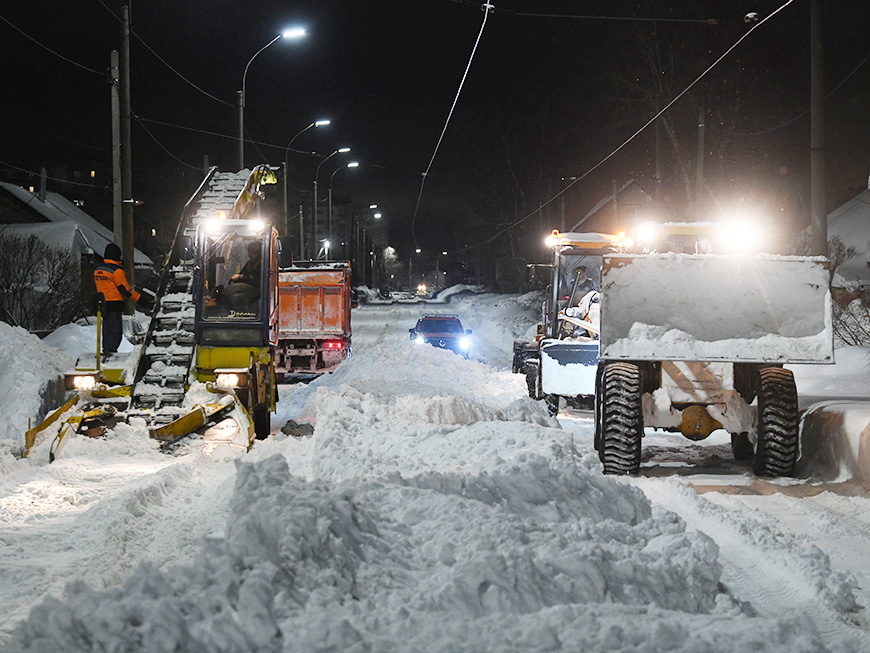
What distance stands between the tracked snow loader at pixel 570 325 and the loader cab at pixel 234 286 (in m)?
4.34

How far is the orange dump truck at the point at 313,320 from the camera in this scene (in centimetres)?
2106

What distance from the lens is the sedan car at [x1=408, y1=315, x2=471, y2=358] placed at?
2750 centimetres

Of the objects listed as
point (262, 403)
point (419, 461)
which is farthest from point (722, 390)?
point (262, 403)

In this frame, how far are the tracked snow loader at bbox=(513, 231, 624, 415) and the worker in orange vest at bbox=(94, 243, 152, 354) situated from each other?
6.18 meters

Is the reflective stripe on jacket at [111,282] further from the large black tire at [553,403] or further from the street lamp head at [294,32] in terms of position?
the street lamp head at [294,32]

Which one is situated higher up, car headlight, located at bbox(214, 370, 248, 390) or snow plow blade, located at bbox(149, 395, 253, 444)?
car headlight, located at bbox(214, 370, 248, 390)

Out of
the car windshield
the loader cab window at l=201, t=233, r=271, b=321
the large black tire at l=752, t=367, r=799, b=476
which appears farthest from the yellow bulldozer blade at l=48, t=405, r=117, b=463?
the car windshield

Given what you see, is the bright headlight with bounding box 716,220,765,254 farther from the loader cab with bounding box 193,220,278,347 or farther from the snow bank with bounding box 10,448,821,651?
the snow bank with bounding box 10,448,821,651

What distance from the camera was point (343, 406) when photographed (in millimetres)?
11156

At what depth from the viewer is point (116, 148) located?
18297 millimetres

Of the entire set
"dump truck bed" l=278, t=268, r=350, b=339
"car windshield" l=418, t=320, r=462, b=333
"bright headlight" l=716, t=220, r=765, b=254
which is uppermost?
"bright headlight" l=716, t=220, r=765, b=254

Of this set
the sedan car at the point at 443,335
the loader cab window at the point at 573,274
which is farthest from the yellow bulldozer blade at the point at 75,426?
the sedan car at the point at 443,335

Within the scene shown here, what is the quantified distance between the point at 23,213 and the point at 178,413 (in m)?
41.0

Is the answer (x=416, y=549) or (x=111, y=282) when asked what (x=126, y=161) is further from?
(x=416, y=549)
